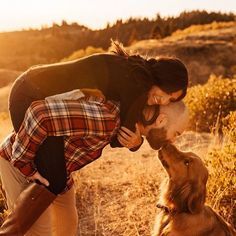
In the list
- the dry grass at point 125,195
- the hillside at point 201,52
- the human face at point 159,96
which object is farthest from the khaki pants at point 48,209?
the hillside at point 201,52

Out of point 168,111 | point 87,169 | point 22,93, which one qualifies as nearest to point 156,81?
point 168,111

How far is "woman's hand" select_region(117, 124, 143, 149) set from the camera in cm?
296

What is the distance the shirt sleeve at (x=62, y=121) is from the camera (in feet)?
9.27

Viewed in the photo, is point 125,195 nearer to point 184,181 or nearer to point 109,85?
point 184,181

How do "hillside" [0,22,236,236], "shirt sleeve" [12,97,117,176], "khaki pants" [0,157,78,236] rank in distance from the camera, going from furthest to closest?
"hillside" [0,22,236,236]
"khaki pants" [0,157,78,236]
"shirt sleeve" [12,97,117,176]

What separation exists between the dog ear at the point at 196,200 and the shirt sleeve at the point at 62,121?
4.05 feet

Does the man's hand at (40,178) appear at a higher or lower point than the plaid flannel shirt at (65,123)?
lower

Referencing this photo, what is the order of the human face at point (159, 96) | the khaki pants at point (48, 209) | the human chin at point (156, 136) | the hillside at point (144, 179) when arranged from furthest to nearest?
the hillside at point (144, 179) → the khaki pants at point (48, 209) → the human chin at point (156, 136) → the human face at point (159, 96)

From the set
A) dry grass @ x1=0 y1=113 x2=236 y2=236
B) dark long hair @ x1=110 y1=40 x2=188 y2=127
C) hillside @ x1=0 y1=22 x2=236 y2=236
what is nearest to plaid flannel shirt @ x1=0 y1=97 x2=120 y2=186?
dark long hair @ x1=110 y1=40 x2=188 y2=127

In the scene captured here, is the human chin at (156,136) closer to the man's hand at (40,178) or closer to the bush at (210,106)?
the man's hand at (40,178)

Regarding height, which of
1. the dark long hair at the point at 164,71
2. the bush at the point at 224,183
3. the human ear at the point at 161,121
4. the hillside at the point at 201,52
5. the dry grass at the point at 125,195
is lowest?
the hillside at the point at 201,52

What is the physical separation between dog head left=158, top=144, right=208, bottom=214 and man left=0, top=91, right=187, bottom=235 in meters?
0.87

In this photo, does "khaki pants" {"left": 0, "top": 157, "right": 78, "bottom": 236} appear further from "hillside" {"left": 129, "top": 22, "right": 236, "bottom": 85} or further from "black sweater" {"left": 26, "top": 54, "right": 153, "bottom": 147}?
"hillside" {"left": 129, "top": 22, "right": 236, "bottom": 85}

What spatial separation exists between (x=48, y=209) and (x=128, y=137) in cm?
77
